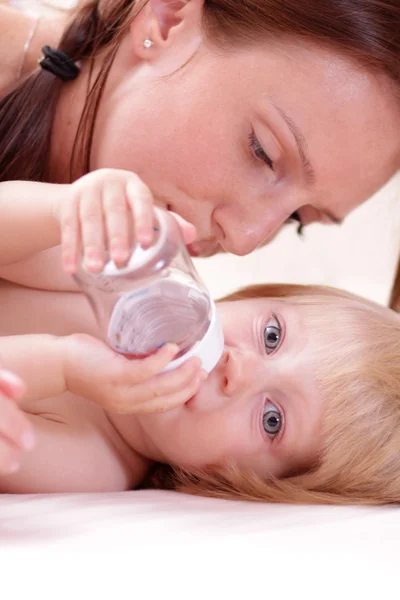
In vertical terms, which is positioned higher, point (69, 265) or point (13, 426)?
point (69, 265)

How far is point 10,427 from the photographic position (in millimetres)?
735

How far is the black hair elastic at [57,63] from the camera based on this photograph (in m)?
1.37

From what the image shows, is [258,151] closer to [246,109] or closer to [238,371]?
[246,109]

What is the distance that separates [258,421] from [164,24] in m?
0.68

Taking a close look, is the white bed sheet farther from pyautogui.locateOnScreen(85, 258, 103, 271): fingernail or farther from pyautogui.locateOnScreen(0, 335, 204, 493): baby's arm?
pyautogui.locateOnScreen(85, 258, 103, 271): fingernail

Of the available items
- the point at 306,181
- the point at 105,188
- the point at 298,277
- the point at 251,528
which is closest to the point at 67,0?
the point at 298,277

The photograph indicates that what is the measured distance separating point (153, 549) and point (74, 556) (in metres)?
0.08

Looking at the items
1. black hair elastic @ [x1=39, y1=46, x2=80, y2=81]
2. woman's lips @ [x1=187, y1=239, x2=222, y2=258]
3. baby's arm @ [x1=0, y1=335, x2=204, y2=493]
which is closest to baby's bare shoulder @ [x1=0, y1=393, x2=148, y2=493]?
baby's arm @ [x1=0, y1=335, x2=204, y2=493]

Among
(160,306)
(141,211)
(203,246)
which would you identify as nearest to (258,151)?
(203,246)

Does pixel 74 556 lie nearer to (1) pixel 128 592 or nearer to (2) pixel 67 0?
(1) pixel 128 592

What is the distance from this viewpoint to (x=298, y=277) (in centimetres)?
255

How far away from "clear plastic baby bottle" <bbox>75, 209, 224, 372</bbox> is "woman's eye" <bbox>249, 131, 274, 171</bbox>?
10.8 inches

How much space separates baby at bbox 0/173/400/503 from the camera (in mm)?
1123

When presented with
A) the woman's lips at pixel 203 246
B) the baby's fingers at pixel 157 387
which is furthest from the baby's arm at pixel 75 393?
the woman's lips at pixel 203 246
